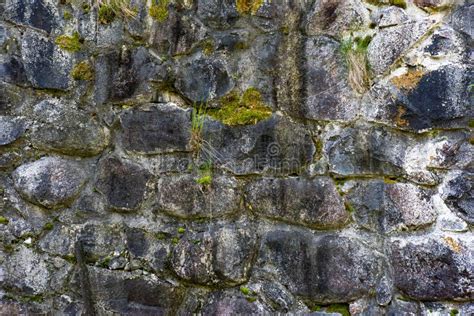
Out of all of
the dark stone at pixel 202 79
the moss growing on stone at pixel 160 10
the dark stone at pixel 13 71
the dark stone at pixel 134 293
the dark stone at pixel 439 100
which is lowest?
the dark stone at pixel 134 293

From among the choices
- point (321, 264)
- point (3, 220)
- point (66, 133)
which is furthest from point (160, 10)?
point (321, 264)

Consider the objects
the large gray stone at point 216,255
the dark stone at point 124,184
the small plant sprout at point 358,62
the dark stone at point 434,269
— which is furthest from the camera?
the dark stone at point 124,184

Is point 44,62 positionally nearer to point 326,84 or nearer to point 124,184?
point 124,184

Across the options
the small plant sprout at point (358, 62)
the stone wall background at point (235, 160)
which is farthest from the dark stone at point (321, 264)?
the small plant sprout at point (358, 62)

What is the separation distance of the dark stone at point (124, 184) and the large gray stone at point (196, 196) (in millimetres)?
79

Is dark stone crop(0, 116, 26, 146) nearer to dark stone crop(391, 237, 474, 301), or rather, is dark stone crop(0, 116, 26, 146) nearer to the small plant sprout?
the small plant sprout

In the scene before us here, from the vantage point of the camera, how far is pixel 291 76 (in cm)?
184

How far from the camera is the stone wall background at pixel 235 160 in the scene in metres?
1.69

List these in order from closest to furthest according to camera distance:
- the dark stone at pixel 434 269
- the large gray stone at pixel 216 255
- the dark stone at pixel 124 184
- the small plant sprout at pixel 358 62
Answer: the dark stone at pixel 434 269, the small plant sprout at pixel 358 62, the large gray stone at pixel 216 255, the dark stone at pixel 124 184

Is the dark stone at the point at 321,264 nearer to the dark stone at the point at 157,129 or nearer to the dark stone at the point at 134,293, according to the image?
the dark stone at the point at 134,293

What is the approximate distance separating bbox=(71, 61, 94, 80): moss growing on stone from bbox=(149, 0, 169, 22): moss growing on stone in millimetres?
351

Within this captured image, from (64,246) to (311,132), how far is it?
1090mm

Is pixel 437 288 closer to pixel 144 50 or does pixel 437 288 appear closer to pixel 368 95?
pixel 368 95

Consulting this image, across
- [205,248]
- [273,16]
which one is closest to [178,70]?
[273,16]
